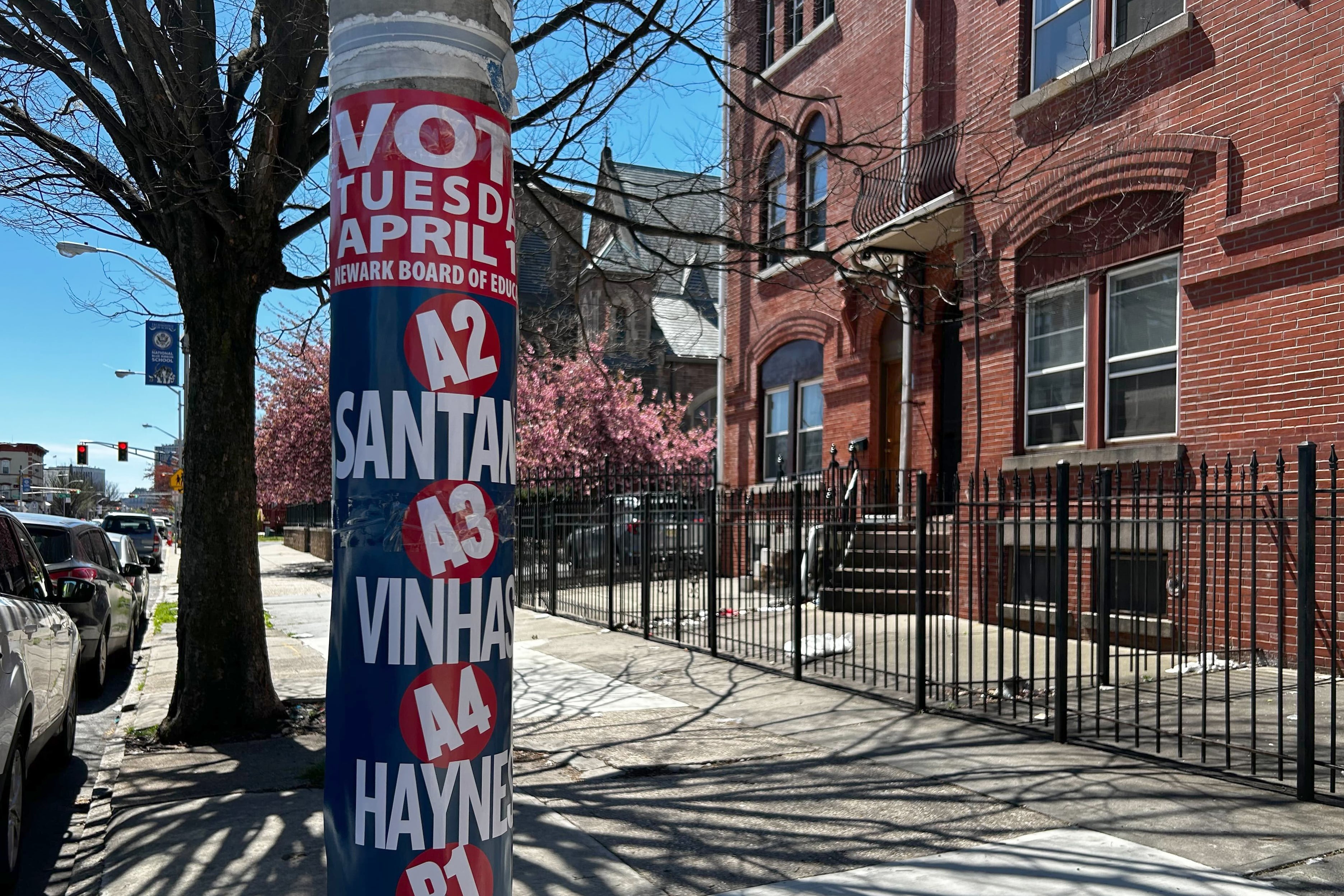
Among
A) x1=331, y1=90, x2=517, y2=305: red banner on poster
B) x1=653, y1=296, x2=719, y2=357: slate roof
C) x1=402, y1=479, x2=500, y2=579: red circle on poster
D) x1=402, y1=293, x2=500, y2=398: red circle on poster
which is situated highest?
x1=653, y1=296, x2=719, y2=357: slate roof

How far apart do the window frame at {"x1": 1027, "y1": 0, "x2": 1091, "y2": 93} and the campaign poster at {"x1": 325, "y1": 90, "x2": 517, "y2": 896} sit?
9963 millimetres

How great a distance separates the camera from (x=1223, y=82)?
32.4 feet

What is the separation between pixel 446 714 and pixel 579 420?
2214cm

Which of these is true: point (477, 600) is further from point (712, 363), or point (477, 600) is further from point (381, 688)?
point (712, 363)

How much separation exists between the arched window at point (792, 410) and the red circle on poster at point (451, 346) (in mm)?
13976

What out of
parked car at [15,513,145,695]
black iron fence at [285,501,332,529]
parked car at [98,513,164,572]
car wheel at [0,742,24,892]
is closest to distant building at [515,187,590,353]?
car wheel at [0,742,24,892]

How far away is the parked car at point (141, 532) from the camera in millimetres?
29234

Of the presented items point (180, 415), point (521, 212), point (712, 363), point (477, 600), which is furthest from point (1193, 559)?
point (180, 415)

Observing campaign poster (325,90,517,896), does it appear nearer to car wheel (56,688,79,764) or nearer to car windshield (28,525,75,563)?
car wheel (56,688,79,764)

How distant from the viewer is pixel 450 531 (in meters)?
2.70

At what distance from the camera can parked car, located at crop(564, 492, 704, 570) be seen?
40.6 feet

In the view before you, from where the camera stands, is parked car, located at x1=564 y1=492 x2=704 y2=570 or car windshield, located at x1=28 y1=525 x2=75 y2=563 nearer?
car windshield, located at x1=28 y1=525 x2=75 y2=563

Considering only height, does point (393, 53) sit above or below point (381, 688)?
above

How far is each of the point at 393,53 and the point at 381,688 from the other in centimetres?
162
